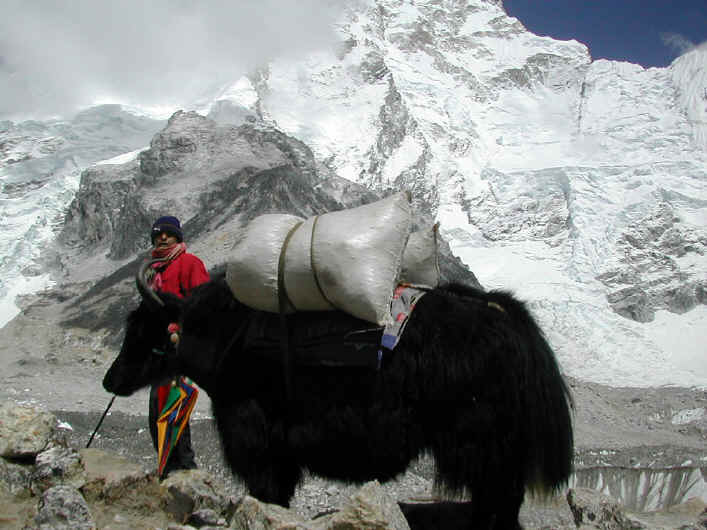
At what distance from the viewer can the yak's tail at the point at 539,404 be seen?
2.41 metres

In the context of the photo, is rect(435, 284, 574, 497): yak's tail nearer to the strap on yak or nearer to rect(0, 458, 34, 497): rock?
the strap on yak

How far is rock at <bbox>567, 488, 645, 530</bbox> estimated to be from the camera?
305 cm

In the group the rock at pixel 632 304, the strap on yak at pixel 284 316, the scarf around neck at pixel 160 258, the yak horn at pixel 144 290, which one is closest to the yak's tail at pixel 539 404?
the strap on yak at pixel 284 316

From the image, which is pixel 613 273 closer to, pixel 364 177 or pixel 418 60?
pixel 364 177

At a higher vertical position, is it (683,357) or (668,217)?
(668,217)

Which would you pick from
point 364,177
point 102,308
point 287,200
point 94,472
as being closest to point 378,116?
point 364,177

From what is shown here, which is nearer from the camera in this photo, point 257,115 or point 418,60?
point 257,115

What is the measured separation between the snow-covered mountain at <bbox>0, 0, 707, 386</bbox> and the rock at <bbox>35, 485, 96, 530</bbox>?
1680 inches

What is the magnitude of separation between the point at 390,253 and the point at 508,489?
1.01 metres

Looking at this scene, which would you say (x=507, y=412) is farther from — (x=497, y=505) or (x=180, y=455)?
(x=180, y=455)

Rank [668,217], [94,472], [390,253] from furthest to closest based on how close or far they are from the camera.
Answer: [668,217], [94,472], [390,253]

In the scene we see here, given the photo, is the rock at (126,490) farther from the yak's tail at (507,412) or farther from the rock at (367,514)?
the yak's tail at (507,412)

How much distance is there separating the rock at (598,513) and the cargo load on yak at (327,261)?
1614mm

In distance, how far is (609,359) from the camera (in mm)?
45000
